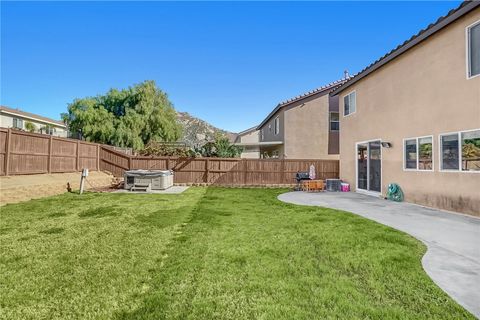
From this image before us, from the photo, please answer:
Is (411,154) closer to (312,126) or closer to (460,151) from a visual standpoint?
(460,151)

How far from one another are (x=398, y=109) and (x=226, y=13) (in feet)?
29.2

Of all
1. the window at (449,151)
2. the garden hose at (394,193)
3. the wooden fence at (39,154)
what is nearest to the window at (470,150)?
the window at (449,151)

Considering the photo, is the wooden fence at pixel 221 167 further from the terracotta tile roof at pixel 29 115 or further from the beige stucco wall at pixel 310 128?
the terracotta tile roof at pixel 29 115

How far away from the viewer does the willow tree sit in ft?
96.8

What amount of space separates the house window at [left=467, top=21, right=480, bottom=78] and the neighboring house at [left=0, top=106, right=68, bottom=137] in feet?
109

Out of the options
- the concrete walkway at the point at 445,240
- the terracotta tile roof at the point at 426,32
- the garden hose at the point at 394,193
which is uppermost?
the terracotta tile roof at the point at 426,32

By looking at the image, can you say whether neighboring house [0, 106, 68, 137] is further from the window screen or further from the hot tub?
the window screen

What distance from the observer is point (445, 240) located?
4.96m

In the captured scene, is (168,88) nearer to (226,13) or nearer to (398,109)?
(226,13)

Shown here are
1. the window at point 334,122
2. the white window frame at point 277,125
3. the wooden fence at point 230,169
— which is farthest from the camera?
the white window frame at point 277,125

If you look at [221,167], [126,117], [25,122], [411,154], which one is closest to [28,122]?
[25,122]

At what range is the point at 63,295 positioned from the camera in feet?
9.82

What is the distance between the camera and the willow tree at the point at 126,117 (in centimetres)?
2950

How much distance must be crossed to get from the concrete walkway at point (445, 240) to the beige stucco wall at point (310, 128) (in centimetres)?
1005
